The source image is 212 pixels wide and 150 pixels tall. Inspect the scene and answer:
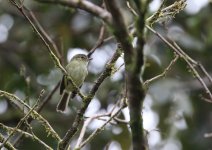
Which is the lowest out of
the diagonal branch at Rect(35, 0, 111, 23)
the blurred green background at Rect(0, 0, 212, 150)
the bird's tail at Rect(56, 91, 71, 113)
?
the diagonal branch at Rect(35, 0, 111, 23)

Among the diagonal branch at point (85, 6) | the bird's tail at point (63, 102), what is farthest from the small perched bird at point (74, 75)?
the diagonal branch at point (85, 6)

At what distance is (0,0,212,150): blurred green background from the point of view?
5.78 meters

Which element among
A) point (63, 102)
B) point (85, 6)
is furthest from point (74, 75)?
point (85, 6)

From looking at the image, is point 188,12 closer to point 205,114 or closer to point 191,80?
point 191,80

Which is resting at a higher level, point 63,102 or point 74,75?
point 74,75

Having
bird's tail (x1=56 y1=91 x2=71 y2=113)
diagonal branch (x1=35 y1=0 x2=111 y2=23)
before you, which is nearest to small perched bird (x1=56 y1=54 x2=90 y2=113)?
bird's tail (x1=56 y1=91 x2=71 y2=113)

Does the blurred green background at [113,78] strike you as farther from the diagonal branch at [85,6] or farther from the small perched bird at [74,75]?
the diagonal branch at [85,6]

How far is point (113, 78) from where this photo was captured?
6.06 metres

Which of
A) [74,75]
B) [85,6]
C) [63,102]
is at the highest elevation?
[74,75]

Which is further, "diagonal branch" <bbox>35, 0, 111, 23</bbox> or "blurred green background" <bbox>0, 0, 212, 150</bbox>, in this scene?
"blurred green background" <bbox>0, 0, 212, 150</bbox>

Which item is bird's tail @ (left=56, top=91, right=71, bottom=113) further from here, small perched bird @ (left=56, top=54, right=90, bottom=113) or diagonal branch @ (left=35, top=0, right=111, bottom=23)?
diagonal branch @ (left=35, top=0, right=111, bottom=23)

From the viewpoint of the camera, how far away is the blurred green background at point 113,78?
5.78 metres

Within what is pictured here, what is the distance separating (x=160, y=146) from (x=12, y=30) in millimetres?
2820

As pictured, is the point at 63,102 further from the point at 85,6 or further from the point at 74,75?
the point at 85,6
